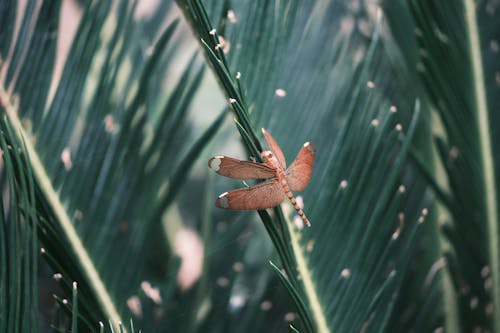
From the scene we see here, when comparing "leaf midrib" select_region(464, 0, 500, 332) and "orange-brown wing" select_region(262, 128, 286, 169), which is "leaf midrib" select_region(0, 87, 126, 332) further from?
"leaf midrib" select_region(464, 0, 500, 332)

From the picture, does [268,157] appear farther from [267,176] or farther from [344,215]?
[344,215]

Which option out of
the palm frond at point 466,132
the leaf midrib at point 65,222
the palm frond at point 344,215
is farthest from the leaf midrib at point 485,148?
the leaf midrib at point 65,222

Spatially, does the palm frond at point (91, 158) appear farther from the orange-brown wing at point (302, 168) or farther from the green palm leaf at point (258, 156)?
the orange-brown wing at point (302, 168)

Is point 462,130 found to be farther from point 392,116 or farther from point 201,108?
point 201,108

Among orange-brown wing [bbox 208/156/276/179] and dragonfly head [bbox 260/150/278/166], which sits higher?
dragonfly head [bbox 260/150/278/166]

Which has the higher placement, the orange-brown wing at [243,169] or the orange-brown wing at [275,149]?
the orange-brown wing at [275,149]

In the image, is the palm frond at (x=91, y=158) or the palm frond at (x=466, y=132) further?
the palm frond at (x=466, y=132)

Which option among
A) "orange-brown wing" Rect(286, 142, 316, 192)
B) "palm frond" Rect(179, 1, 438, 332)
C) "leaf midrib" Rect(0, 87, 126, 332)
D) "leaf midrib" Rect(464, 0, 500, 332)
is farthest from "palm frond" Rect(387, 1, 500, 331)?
"leaf midrib" Rect(0, 87, 126, 332)
